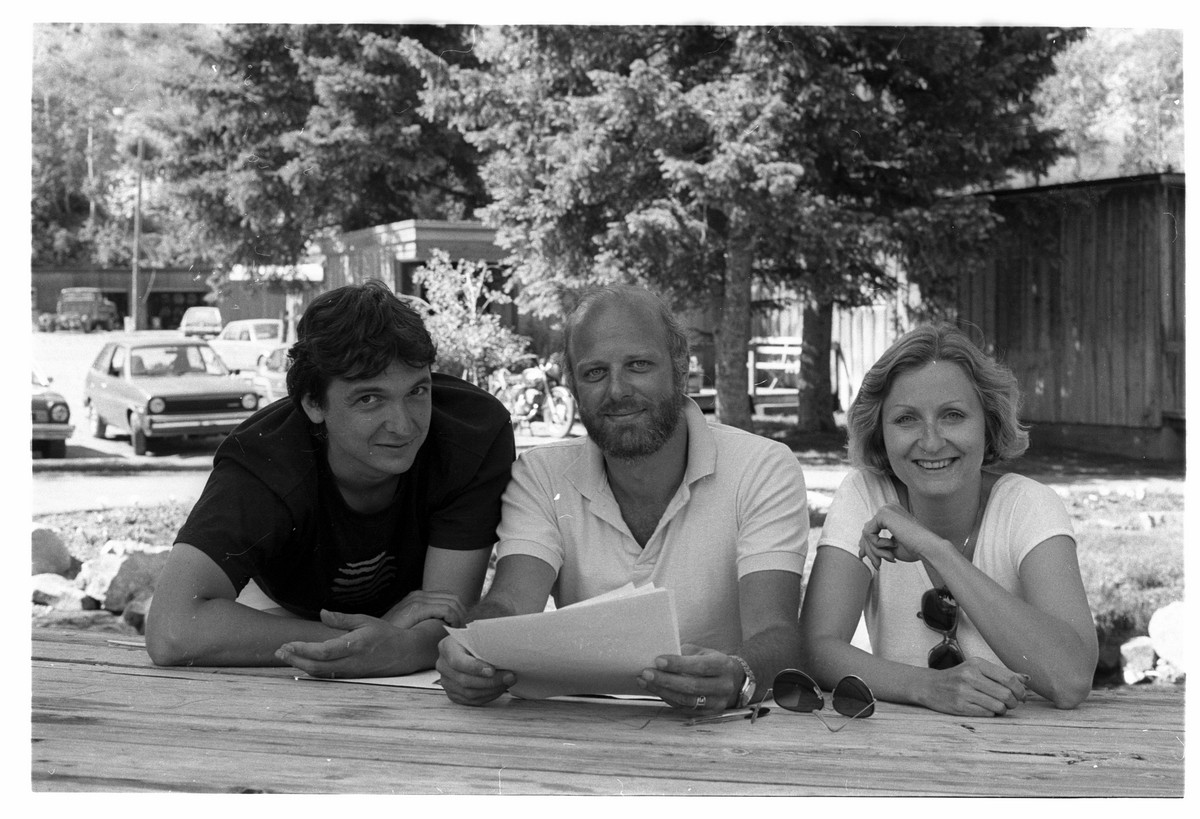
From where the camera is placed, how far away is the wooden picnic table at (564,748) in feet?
5.92

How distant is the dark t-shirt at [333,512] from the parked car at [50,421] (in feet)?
26.5

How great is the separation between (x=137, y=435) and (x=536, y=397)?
11.2ft

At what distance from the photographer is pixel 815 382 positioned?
40.4 ft

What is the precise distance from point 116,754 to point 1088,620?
1723mm

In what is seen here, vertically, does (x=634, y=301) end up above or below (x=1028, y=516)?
above

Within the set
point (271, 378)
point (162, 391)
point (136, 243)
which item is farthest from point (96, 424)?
point (136, 243)

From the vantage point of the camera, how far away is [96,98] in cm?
984

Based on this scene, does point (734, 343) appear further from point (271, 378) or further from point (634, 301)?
point (634, 301)

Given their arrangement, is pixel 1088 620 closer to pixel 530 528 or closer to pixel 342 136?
pixel 530 528

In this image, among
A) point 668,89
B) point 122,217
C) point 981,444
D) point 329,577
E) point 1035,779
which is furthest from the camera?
point 122,217

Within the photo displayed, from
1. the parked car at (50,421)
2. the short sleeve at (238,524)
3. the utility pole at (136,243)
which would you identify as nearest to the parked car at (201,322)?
the utility pole at (136,243)

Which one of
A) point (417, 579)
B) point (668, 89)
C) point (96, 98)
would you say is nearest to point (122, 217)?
point (96, 98)

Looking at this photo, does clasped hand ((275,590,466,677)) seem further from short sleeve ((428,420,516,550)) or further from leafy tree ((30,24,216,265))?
leafy tree ((30,24,216,265))

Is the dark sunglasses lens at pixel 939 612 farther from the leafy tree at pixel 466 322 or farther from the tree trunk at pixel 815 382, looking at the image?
the tree trunk at pixel 815 382
